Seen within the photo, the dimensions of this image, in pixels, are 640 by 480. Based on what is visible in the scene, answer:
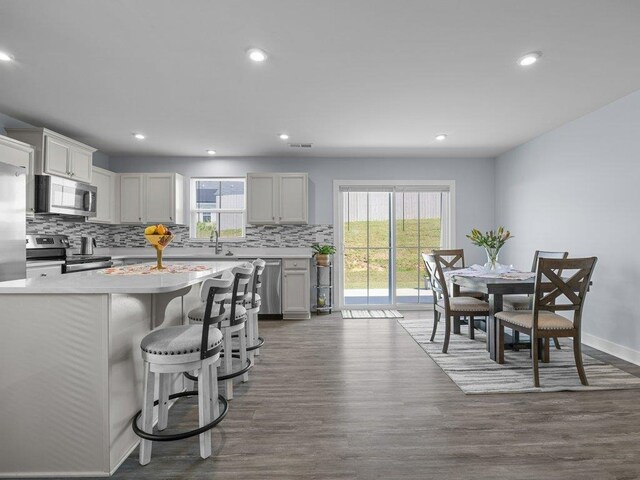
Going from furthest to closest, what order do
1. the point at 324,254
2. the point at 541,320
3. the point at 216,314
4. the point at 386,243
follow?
the point at 386,243 → the point at 324,254 → the point at 541,320 → the point at 216,314

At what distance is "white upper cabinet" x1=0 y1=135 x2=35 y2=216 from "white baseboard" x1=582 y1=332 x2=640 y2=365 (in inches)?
237

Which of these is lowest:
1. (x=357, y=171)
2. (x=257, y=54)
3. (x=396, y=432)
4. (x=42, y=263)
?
(x=396, y=432)

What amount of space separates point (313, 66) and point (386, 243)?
3632mm

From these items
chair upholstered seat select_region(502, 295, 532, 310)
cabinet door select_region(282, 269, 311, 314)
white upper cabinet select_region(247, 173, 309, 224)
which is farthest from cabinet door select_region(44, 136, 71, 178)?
chair upholstered seat select_region(502, 295, 532, 310)

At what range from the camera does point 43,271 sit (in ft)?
11.9

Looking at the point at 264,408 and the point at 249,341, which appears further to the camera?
the point at 249,341

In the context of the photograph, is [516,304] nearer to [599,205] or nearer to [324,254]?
[599,205]

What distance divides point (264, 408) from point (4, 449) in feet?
4.49

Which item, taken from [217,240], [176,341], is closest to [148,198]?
[217,240]

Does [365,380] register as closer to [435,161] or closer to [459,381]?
[459,381]

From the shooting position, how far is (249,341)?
3.13m

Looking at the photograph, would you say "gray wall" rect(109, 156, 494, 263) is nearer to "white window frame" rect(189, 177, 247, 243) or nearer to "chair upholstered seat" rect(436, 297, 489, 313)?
"white window frame" rect(189, 177, 247, 243)

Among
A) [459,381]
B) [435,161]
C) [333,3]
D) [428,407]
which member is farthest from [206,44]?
[435,161]

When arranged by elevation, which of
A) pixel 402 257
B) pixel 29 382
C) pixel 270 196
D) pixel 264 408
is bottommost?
pixel 264 408
